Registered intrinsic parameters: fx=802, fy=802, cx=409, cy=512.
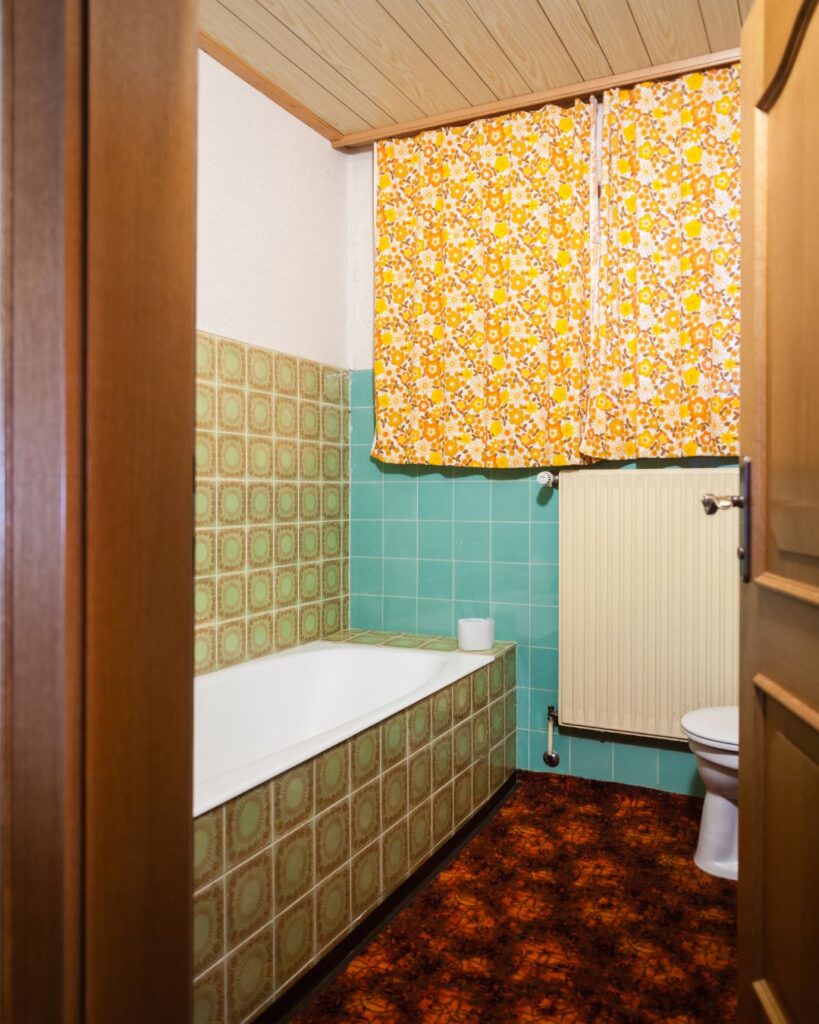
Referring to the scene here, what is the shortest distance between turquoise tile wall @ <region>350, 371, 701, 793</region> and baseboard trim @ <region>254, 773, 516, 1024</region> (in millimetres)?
486

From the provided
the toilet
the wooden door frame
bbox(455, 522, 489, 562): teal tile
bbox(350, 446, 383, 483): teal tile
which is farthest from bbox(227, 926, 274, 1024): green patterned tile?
bbox(350, 446, 383, 483): teal tile

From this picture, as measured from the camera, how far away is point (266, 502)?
9.37 ft

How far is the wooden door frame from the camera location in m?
0.70

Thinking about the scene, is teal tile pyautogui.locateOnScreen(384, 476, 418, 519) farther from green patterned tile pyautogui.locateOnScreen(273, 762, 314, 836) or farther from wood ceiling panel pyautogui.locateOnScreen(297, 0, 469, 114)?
green patterned tile pyautogui.locateOnScreen(273, 762, 314, 836)

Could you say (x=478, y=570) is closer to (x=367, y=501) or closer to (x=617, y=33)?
(x=367, y=501)

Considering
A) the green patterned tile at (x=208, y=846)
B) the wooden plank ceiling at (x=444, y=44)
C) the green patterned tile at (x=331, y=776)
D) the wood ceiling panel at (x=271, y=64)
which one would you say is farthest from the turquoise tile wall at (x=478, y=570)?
the green patterned tile at (x=208, y=846)

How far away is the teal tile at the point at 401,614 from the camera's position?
3283 mm

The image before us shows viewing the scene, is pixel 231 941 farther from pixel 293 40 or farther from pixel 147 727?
pixel 293 40

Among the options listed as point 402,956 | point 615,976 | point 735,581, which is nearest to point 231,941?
point 402,956

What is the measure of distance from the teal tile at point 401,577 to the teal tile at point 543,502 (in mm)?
544

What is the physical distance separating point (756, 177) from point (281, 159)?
2.10 meters

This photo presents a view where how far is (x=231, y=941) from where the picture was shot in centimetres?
149

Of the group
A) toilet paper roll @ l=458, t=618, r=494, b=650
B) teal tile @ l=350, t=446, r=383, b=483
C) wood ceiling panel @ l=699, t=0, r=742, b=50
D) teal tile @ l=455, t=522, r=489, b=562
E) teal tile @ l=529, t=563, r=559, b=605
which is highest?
wood ceiling panel @ l=699, t=0, r=742, b=50

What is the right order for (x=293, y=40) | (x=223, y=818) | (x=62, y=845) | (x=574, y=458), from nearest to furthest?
1. (x=62, y=845)
2. (x=223, y=818)
3. (x=293, y=40)
4. (x=574, y=458)
